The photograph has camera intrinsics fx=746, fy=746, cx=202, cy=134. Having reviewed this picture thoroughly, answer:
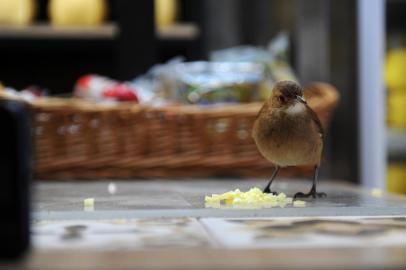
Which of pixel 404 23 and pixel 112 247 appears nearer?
pixel 112 247

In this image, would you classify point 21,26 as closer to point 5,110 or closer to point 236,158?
point 236,158

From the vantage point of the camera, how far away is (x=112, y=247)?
1.41 feet

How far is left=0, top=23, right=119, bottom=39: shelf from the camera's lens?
197cm

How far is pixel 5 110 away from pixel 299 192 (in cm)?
37

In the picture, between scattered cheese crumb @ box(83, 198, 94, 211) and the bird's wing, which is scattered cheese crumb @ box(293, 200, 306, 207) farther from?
scattered cheese crumb @ box(83, 198, 94, 211)

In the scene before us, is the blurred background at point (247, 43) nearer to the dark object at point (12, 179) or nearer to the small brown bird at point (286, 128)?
the small brown bird at point (286, 128)

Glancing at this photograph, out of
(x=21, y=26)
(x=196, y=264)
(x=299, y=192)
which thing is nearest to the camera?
(x=196, y=264)

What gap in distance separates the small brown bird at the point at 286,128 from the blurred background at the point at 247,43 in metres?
0.91

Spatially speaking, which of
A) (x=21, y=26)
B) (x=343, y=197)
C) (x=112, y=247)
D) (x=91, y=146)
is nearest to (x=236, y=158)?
(x=91, y=146)

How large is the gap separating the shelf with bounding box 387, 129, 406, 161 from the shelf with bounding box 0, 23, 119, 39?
0.82 meters

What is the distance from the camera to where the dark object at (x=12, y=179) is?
0.39m

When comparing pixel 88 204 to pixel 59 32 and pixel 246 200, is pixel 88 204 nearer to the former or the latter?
pixel 246 200

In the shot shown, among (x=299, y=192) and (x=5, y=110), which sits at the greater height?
(x=5, y=110)

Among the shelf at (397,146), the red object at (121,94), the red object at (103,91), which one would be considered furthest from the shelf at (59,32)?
the shelf at (397,146)
